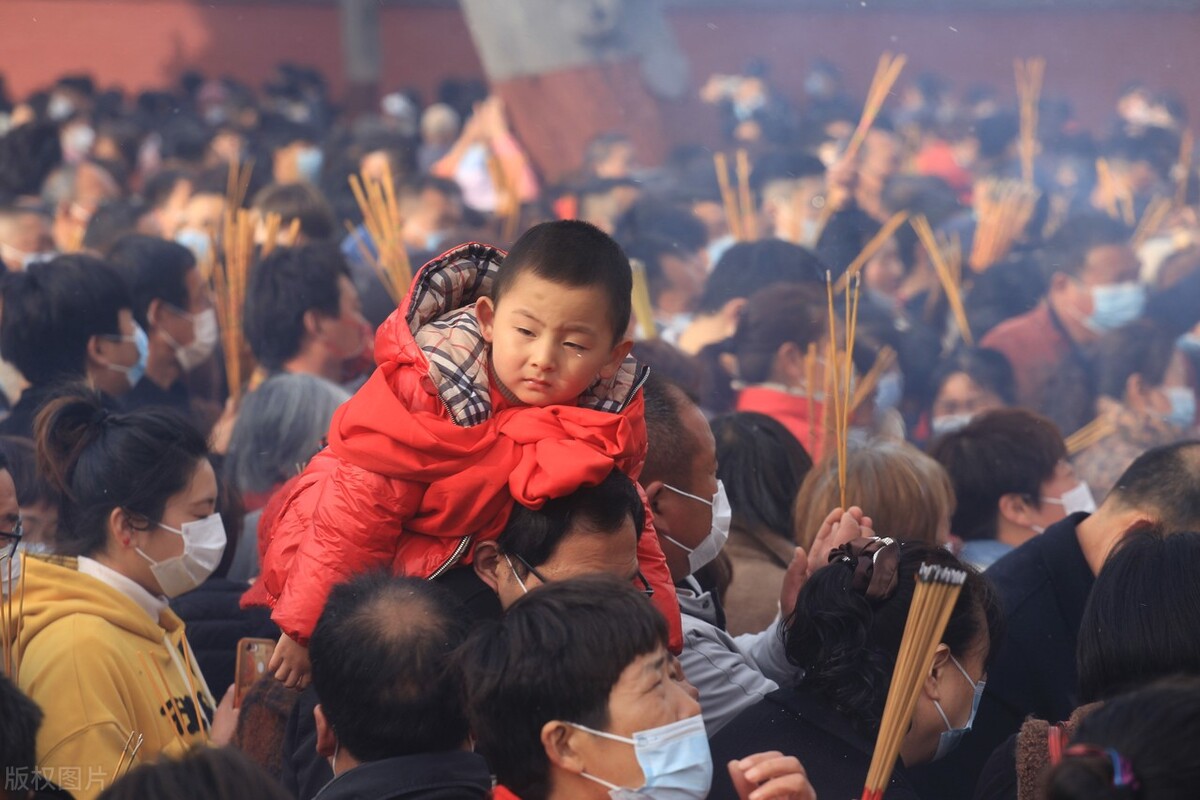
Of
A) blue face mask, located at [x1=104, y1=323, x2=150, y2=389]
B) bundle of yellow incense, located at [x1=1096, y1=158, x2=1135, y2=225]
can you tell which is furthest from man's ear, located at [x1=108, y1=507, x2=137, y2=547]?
bundle of yellow incense, located at [x1=1096, y1=158, x2=1135, y2=225]

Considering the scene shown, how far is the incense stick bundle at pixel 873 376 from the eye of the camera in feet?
14.8

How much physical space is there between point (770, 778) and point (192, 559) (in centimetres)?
148

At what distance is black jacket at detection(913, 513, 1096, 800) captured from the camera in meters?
2.76

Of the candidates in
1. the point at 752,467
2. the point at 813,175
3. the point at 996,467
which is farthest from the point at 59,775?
the point at 813,175

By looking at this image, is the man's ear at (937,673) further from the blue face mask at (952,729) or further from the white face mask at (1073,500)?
the white face mask at (1073,500)

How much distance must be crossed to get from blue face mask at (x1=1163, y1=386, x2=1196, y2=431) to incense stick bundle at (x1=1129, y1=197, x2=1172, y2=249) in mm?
2195

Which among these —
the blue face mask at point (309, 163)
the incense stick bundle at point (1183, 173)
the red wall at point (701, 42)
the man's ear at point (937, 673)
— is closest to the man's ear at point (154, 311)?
the man's ear at point (937, 673)

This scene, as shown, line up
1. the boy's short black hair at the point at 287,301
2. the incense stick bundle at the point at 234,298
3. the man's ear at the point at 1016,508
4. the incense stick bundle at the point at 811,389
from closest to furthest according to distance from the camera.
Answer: the man's ear at the point at 1016,508 < the incense stick bundle at the point at 811,389 < the boy's short black hair at the point at 287,301 < the incense stick bundle at the point at 234,298

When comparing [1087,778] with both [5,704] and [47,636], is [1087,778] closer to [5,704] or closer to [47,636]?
[5,704]

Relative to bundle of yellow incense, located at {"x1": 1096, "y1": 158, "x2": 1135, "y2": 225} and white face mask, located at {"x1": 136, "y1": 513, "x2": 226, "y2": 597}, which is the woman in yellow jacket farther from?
bundle of yellow incense, located at {"x1": 1096, "y1": 158, "x2": 1135, "y2": 225}

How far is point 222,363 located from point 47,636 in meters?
2.67

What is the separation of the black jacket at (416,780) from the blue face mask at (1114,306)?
16.6 ft

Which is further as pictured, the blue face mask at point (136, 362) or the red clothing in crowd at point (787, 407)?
the red clothing in crowd at point (787, 407)

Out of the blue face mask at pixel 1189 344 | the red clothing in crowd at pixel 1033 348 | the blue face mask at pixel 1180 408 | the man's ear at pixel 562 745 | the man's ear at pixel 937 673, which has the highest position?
the man's ear at pixel 562 745
